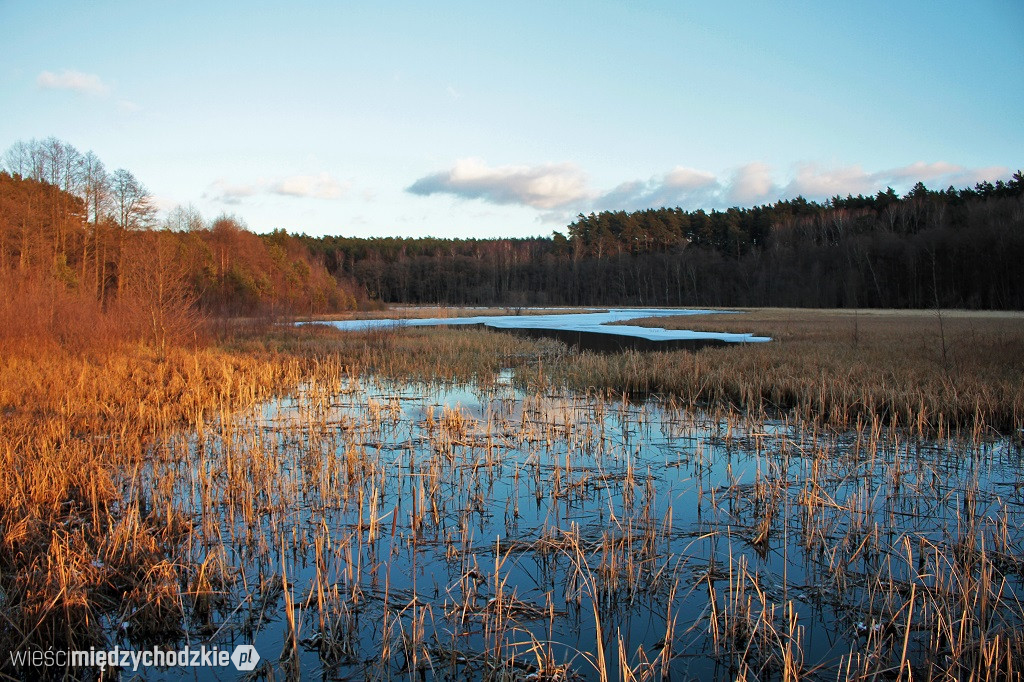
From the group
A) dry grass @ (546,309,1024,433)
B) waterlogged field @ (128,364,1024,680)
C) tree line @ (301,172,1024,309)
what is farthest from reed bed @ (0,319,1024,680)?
tree line @ (301,172,1024,309)

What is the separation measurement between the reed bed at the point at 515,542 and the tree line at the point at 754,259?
42.2m

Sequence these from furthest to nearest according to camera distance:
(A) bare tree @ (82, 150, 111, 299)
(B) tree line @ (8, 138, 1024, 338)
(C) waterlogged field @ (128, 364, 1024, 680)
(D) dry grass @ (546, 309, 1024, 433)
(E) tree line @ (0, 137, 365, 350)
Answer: (A) bare tree @ (82, 150, 111, 299) → (B) tree line @ (8, 138, 1024, 338) → (E) tree line @ (0, 137, 365, 350) → (D) dry grass @ (546, 309, 1024, 433) → (C) waterlogged field @ (128, 364, 1024, 680)

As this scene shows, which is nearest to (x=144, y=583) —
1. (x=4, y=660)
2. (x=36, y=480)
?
(x=4, y=660)

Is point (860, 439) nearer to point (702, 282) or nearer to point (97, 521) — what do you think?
point (97, 521)

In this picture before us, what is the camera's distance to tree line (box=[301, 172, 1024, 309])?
5281 cm

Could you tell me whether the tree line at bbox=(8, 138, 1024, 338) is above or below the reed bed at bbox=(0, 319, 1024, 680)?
above

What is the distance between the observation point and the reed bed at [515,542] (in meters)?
3.91

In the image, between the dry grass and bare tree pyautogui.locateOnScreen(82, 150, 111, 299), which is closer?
the dry grass

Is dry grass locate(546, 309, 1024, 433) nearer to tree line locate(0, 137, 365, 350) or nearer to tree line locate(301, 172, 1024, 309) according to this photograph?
tree line locate(0, 137, 365, 350)

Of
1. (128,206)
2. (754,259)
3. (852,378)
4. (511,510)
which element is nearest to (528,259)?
(754,259)

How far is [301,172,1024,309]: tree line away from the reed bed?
42168 mm

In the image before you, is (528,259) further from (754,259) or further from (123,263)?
(123,263)

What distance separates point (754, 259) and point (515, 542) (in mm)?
73998

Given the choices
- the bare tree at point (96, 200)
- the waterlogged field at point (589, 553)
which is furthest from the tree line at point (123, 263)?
the waterlogged field at point (589, 553)
